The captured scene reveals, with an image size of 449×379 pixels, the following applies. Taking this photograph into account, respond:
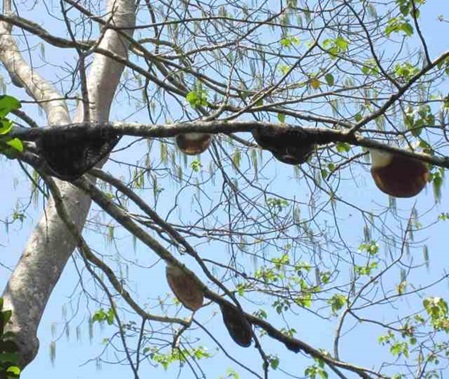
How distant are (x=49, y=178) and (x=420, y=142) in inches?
46.3

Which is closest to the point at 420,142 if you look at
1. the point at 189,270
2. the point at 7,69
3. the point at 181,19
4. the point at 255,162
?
the point at 189,270

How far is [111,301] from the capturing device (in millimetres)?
3340

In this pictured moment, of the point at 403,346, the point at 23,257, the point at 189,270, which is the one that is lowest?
the point at 23,257

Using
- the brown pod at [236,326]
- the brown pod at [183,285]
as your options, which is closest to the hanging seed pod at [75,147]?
the brown pod at [183,285]

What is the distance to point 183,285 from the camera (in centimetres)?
320

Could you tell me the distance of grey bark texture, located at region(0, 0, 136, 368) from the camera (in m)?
2.87

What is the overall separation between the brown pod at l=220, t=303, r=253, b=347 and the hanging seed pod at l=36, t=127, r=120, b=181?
97 cm

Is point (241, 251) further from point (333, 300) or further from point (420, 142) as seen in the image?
point (420, 142)

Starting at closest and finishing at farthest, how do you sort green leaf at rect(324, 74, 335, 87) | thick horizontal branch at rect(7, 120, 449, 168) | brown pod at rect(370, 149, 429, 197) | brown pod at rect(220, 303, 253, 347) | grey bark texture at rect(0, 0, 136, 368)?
thick horizontal branch at rect(7, 120, 449, 168)
brown pod at rect(370, 149, 429, 197)
grey bark texture at rect(0, 0, 136, 368)
brown pod at rect(220, 303, 253, 347)
green leaf at rect(324, 74, 335, 87)

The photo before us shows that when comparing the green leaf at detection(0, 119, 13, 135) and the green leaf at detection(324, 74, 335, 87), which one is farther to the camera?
the green leaf at detection(324, 74, 335, 87)

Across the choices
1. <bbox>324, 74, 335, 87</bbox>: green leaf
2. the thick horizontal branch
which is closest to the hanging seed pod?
the thick horizontal branch

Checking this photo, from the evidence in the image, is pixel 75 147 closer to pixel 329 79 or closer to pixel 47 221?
pixel 47 221

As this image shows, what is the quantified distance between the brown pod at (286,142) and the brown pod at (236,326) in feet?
3.26

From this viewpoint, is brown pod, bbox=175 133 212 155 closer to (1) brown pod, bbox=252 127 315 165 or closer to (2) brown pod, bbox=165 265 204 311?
(1) brown pod, bbox=252 127 315 165
